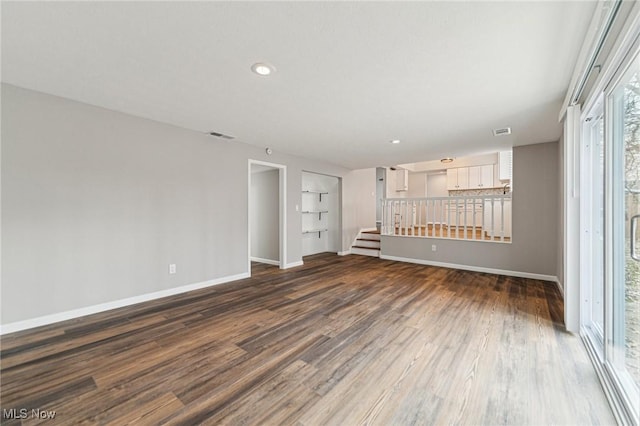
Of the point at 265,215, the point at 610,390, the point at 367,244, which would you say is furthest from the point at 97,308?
the point at 367,244

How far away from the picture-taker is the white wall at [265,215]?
549 centimetres

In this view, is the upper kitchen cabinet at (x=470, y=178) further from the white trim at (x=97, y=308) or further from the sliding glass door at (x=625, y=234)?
the white trim at (x=97, y=308)

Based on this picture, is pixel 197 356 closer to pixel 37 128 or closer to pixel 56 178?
pixel 56 178

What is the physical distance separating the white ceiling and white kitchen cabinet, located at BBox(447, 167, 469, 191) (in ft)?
15.7

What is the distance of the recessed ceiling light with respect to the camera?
2010 mm

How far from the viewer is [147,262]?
325 cm

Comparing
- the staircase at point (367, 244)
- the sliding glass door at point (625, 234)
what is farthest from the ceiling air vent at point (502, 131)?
the staircase at point (367, 244)

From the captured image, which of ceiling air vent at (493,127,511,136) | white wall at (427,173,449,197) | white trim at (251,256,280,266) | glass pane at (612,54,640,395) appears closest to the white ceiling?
ceiling air vent at (493,127,511,136)

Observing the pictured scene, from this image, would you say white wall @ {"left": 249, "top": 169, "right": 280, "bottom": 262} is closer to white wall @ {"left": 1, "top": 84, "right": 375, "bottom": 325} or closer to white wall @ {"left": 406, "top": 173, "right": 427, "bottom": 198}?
white wall @ {"left": 1, "top": 84, "right": 375, "bottom": 325}

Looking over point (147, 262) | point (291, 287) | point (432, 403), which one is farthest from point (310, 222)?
point (432, 403)

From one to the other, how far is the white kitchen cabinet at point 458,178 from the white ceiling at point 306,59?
4.79 m

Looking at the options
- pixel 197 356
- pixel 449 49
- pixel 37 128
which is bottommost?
pixel 197 356

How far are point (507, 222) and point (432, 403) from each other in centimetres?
537

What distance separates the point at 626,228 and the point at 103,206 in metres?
4.60
